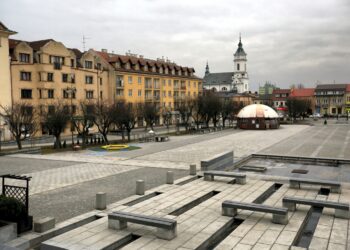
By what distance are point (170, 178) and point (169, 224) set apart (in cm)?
794

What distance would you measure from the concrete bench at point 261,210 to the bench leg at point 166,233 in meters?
2.69

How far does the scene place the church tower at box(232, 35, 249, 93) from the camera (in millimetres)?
157750

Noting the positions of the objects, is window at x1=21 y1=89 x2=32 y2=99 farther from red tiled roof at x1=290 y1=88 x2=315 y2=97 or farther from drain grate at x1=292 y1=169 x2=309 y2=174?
red tiled roof at x1=290 y1=88 x2=315 y2=97

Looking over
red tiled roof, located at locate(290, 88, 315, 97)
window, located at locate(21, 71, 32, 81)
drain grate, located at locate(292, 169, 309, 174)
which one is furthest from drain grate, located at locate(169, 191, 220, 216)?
red tiled roof, located at locate(290, 88, 315, 97)

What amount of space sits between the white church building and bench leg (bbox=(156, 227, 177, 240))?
146 metres

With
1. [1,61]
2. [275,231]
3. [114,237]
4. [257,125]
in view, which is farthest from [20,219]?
[257,125]

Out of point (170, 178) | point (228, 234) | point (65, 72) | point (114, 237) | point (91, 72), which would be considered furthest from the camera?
point (91, 72)

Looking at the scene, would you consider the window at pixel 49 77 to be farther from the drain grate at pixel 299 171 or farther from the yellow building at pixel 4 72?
the drain grate at pixel 299 171

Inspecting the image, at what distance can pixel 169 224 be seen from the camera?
1025 cm

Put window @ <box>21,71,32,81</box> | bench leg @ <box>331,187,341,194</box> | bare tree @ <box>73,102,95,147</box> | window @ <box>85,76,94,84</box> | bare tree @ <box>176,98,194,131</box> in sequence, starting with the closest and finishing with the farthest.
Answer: bench leg @ <box>331,187,341,194</box>, bare tree @ <box>73,102,95,147</box>, window @ <box>21,71,32,81</box>, window @ <box>85,76,94,84</box>, bare tree @ <box>176,98,194,131</box>

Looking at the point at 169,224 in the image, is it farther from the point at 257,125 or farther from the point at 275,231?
the point at 257,125

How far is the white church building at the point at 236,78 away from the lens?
158m

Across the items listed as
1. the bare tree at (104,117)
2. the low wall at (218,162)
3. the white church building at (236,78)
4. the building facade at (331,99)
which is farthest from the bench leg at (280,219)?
the white church building at (236,78)

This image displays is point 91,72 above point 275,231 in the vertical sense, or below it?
above
